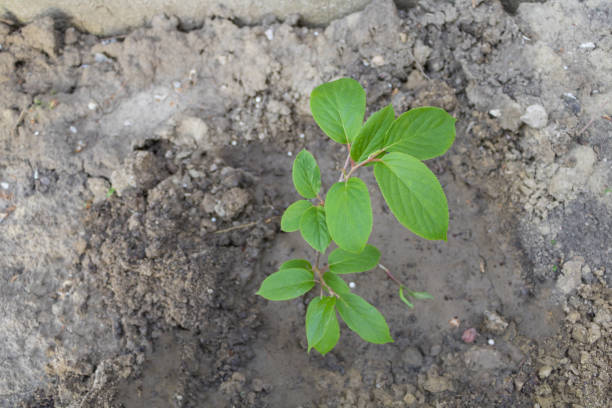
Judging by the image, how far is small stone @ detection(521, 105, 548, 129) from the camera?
7.40 ft

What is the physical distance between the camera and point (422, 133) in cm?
137

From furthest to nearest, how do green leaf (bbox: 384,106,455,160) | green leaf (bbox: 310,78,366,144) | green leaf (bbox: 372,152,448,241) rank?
green leaf (bbox: 310,78,366,144), green leaf (bbox: 384,106,455,160), green leaf (bbox: 372,152,448,241)

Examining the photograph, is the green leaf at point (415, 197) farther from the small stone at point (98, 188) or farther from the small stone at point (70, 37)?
the small stone at point (70, 37)

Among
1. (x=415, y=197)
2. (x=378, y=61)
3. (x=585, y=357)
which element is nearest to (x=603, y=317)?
(x=585, y=357)

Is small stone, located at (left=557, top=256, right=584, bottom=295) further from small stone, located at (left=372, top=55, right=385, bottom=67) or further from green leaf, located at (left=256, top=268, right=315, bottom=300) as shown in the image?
small stone, located at (left=372, top=55, right=385, bottom=67)

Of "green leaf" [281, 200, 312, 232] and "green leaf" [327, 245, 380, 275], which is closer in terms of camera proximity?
"green leaf" [281, 200, 312, 232]

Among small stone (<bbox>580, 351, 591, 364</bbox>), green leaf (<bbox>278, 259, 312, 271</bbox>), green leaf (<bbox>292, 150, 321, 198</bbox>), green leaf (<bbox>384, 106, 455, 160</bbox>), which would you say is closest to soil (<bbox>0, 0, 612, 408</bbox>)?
small stone (<bbox>580, 351, 591, 364</bbox>)

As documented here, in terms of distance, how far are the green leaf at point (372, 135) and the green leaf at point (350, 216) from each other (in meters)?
0.10

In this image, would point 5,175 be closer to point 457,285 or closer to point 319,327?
point 319,327

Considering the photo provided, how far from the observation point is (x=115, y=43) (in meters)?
2.56

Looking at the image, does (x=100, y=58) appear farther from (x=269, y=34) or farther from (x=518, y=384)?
(x=518, y=384)

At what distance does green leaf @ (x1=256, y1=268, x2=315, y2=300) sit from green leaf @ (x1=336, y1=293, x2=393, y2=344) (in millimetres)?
152

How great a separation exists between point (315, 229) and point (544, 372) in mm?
1313

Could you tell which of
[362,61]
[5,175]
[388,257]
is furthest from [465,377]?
[5,175]
